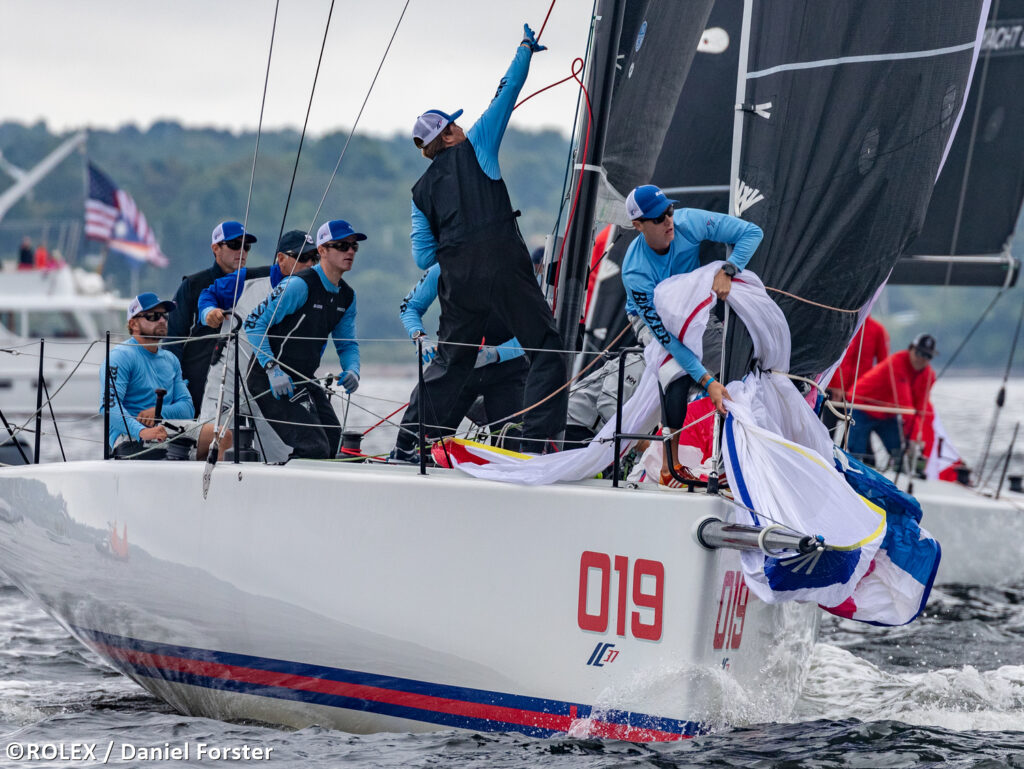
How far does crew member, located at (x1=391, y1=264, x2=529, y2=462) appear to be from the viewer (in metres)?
4.88

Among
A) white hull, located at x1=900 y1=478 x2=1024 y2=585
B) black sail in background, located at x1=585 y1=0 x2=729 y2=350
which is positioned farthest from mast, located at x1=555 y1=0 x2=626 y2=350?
white hull, located at x1=900 y1=478 x2=1024 y2=585

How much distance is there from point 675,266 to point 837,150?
0.71 m

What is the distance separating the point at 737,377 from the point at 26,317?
22.4m

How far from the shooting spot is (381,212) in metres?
72.8

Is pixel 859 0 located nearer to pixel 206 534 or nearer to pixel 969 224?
pixel 206 534

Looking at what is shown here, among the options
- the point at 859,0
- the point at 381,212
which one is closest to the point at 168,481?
the point at 859,0

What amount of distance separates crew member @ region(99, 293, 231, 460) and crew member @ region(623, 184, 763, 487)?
194 cm

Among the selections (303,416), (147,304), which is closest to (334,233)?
(303,416)

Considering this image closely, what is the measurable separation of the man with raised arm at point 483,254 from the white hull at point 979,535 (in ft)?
16.3

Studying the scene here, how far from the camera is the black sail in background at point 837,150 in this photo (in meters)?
4.47

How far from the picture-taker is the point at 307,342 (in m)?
5.07

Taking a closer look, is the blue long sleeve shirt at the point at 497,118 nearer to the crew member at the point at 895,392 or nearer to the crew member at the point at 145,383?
the crew member at the point at 145,383

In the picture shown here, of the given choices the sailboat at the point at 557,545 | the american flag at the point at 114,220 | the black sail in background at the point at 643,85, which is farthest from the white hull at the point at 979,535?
the american flag at the point at 114,220

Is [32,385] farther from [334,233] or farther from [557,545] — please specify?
[557,545]
